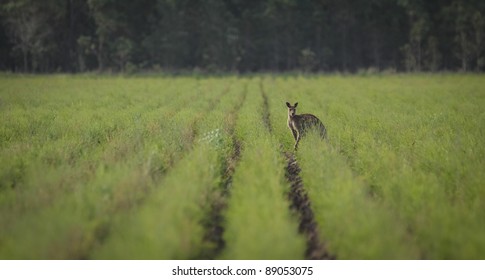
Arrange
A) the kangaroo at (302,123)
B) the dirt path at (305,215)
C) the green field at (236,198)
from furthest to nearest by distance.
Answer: the kangaroo at (302,123) < the dirt path at (305,215) < the green field at (236,198)

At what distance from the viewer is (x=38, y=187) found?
6.34 metres

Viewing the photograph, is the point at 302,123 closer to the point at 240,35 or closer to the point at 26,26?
the point at 26,26

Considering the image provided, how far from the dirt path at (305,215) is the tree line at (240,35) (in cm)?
4576

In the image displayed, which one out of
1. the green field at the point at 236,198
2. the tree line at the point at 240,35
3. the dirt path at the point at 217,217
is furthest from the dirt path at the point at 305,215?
the tree line at the point at 240,35

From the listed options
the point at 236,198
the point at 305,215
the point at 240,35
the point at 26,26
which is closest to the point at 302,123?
the point at 305,215

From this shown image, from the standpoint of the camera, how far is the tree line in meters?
57.4

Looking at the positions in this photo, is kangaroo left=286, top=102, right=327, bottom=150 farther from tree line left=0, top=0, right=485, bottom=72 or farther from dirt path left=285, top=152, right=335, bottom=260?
tree line left=0, top=0, right=485, bottom=72

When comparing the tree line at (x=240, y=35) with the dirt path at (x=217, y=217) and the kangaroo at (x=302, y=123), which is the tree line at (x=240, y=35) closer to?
the kangaroo at (x=302, y=123)

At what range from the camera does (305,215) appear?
6512mm

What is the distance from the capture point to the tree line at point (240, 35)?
188 ft

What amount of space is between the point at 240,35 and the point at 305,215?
63.4 m
